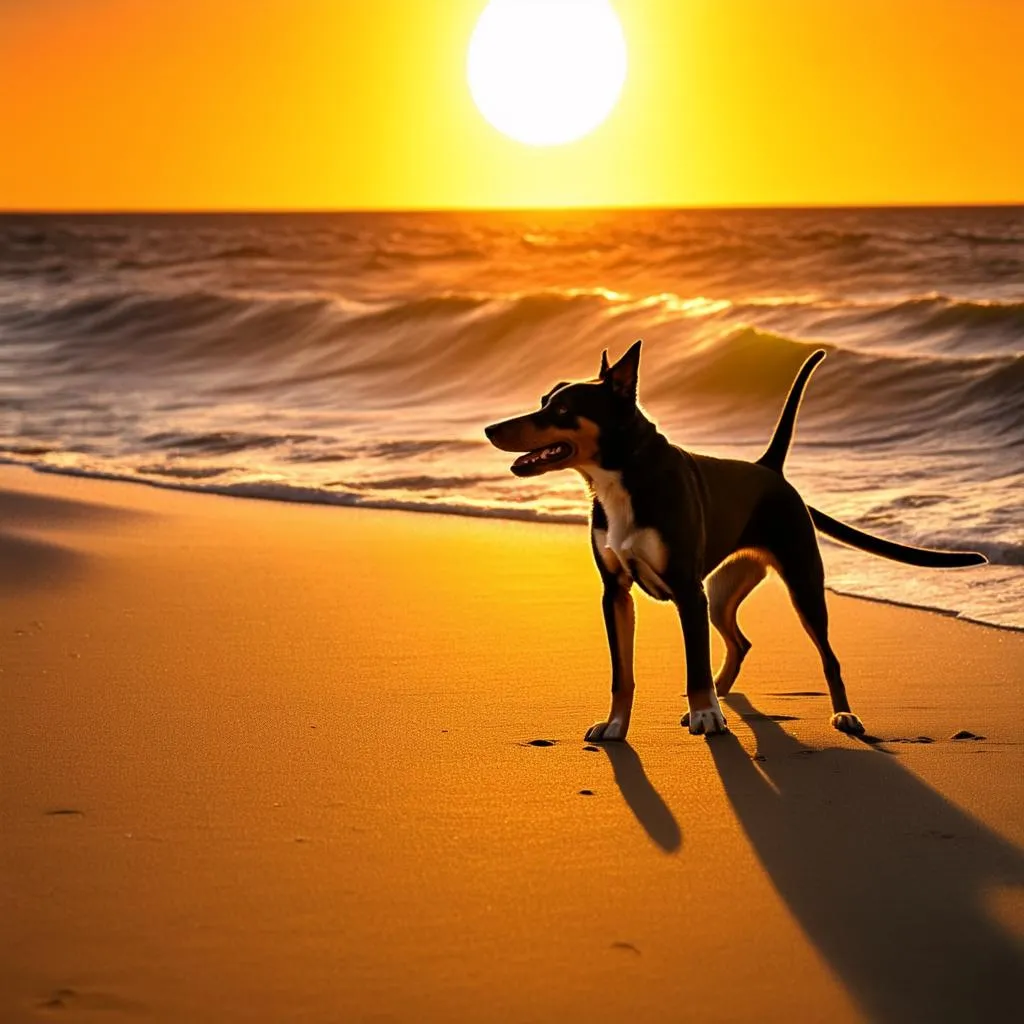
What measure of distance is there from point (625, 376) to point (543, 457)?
1.20ft

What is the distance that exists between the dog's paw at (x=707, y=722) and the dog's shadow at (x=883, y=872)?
4 centimetres

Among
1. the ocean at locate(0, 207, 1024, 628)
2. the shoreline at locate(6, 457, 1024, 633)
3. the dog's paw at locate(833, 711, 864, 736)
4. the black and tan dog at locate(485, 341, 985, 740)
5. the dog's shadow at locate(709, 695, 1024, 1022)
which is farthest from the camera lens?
the ocean at locate(0, 207, 1024, 628)

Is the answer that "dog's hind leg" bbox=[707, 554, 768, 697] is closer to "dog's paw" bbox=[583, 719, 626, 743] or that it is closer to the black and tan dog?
the black and tan dog

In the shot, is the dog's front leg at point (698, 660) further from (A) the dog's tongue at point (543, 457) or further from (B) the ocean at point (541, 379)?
(B) the ocean at point (541, 379)

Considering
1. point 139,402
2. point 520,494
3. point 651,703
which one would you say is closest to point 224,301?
point 139,402

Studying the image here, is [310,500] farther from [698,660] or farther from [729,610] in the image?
[698,660]

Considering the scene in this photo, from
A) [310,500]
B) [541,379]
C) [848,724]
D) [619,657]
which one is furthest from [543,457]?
[541,379]

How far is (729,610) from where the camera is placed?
6.41 meters

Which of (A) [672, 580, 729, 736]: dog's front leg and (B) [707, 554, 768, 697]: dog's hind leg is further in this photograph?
(B) [707, 554, 768, 697]: dog's hind leg

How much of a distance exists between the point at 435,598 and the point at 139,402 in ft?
40.9

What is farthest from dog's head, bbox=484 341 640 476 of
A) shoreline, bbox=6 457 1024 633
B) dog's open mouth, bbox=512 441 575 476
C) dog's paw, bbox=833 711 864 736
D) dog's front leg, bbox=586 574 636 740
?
shoreline, bbox=6 457 1024 633

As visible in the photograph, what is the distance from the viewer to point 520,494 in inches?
452

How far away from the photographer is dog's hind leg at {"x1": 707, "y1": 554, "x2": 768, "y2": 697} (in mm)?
6344

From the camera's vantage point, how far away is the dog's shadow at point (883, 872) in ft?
11.9
